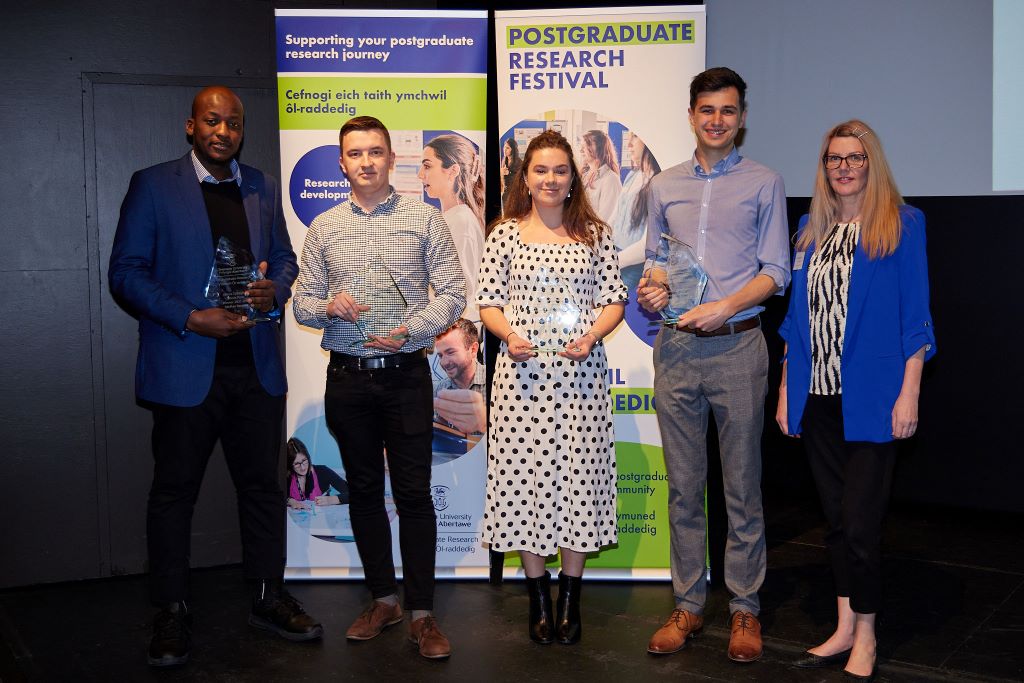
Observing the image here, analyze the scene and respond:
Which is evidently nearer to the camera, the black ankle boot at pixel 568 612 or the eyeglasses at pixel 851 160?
the eyeglasses at pixel 851 160

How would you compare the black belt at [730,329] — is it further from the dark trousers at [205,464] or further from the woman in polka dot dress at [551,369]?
the dark trousers at [205,464]

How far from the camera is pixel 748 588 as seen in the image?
3.53 m

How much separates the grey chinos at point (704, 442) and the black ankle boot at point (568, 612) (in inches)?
15.2

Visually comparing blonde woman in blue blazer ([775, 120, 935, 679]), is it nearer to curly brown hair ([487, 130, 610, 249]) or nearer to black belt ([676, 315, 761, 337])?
black belt ([676, 315, 761, 337])

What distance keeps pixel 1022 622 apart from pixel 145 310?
360 cm

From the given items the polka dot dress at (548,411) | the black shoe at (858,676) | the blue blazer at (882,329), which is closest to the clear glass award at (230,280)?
the polka dot dress at (548,411)

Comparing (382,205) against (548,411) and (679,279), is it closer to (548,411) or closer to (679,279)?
(548,411)

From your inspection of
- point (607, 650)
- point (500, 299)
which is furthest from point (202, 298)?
point (607, 650)

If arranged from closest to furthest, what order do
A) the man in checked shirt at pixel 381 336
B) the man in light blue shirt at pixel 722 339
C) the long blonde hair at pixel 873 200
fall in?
1. the long blonde hair at pixel 873 200
2. the man in light blue shirt at pixel 722 339
3. the man in checked shirt at pixel 381 336

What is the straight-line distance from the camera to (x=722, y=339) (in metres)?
3.39

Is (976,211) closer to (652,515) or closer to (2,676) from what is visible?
(652,515)

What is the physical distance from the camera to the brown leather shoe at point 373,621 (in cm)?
366

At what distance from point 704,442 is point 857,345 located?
2.22ft

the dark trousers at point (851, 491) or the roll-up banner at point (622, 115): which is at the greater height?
the roll-up banner at point (622, 115)
